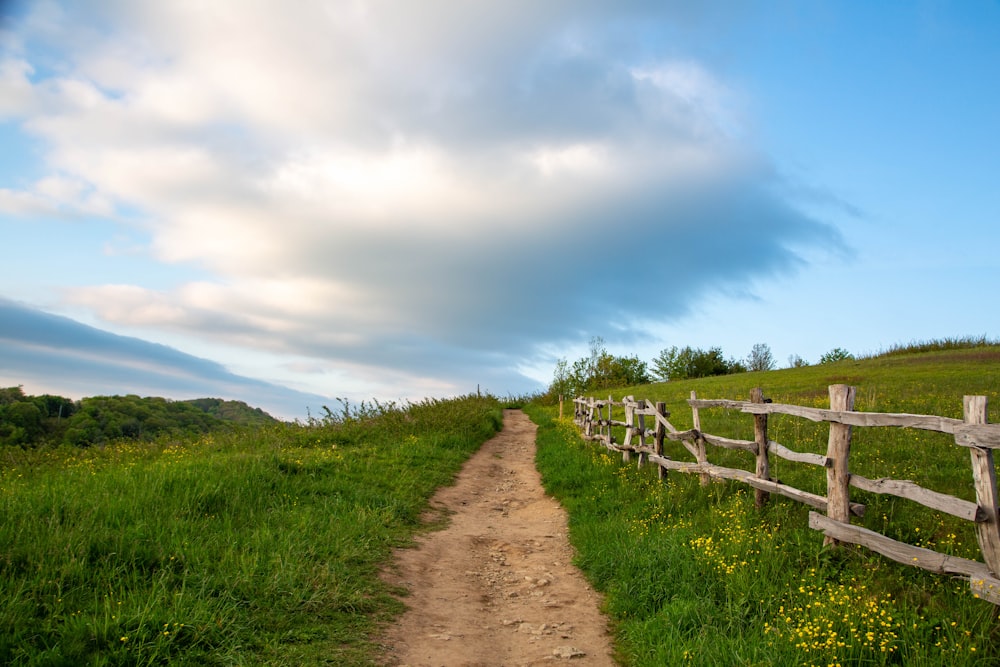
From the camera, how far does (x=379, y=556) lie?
27.5ft

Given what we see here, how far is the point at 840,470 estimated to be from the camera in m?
7.44

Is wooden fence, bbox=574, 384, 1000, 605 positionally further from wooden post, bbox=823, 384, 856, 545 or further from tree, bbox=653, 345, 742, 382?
tree, bbox=653, 345, 742, 382

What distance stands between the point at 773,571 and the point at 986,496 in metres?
2.27

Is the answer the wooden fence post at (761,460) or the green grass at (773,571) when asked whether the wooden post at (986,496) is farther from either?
the wooden fence post at (761,460)

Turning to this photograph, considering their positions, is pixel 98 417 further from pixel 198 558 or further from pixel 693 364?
pixel 693 364

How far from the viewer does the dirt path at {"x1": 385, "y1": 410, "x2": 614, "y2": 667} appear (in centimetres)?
610

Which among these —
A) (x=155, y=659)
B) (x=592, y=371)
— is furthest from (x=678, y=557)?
(x=592, y=371)

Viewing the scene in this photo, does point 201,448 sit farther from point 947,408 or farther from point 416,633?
point 947,408

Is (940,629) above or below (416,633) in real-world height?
above

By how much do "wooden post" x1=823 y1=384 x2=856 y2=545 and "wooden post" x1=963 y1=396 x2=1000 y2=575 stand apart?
1679 mm

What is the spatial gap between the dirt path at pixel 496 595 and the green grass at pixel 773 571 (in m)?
0.42

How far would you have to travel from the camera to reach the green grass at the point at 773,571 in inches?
206

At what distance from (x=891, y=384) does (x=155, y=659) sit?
3025 cm

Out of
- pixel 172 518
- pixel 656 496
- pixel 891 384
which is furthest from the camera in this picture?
pixel 891 384
